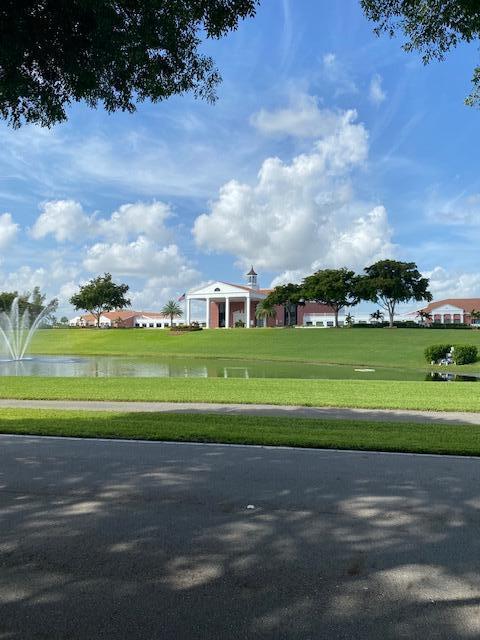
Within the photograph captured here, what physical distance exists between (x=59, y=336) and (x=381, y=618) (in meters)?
81.7

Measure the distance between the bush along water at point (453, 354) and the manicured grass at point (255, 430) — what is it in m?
26.7

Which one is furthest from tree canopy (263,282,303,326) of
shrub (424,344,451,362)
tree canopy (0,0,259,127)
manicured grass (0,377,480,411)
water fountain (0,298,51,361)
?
tree canopy (0,0,259,127)

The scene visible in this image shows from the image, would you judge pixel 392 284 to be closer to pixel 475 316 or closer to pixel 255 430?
pixel 475 316

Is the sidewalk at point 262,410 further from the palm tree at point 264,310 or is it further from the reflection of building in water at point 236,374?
the palm tree at point 264,310

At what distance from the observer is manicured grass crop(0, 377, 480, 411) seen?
45.9 ft

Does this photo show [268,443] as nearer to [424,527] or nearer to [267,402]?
[424,527]

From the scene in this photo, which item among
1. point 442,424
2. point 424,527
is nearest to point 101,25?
point 424,527

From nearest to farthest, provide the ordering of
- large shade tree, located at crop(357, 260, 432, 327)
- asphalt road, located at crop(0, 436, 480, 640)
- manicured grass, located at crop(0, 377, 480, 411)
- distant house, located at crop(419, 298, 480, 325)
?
1. asphalt road, located at crop(0, 436, 480, 640)
2. manicured grass, located at crop(0, 377, 480, 411)
3. large shade tree, located at crop(357, 260, 432, 327)
4. distant house, located at crop(419, 298, 480, 325)

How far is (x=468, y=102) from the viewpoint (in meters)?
8.67

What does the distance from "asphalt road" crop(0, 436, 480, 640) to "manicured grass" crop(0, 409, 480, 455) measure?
1320 millimetres

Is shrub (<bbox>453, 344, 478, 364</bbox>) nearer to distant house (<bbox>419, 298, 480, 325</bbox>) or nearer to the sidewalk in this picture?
the sidewalk

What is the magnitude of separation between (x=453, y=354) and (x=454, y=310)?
93.5 metres

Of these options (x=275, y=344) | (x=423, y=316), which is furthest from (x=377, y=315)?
(x=275, y=344)

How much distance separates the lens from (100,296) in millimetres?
104188
